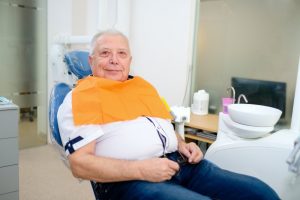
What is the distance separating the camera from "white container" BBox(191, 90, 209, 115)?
8.78 ft

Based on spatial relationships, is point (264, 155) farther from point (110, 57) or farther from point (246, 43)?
point (246, 43)

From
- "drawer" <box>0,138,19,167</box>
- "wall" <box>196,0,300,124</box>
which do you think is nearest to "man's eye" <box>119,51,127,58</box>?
"drawer" <box>0,138,19,167</box>

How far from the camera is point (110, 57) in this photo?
4.63 ft

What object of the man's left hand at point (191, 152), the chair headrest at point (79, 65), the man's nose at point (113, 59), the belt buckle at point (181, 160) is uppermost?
the man's nose at point (113, 59)

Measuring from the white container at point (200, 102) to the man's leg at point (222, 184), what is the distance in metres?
1.41

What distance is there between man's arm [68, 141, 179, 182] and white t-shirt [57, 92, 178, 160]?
0.21ft

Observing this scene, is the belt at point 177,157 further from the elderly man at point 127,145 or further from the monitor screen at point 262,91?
the monitor screen at point 262,91

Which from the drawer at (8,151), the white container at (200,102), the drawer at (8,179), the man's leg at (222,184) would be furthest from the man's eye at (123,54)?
the white container at (200,102)

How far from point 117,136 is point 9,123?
102 centimetres

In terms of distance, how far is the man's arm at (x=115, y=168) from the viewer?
1.06 meters

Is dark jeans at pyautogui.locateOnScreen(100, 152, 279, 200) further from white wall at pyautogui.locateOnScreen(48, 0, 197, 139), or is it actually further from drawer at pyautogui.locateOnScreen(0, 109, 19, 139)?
white wall at pyautogui.locateOnScreen(48, 0, 197, 139)

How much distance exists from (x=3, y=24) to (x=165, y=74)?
1.81 metres

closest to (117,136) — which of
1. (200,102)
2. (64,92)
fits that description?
(64,92)

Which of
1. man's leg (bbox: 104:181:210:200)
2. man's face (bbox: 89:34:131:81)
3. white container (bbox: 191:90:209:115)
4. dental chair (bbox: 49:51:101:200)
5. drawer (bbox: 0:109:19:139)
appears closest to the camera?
man's leg (bbox: 104:181:210:200)
